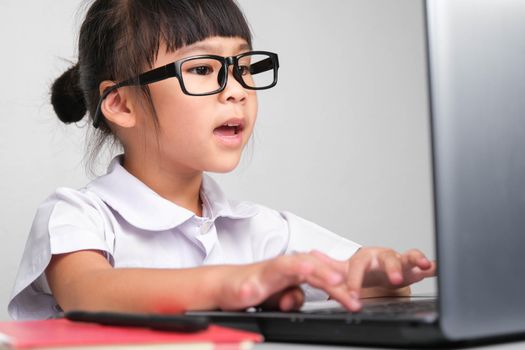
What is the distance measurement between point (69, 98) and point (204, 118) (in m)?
0.37

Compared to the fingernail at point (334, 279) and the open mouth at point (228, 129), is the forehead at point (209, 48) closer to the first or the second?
the open mouth at point (228, 129)

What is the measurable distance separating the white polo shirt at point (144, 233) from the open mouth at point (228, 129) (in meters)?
0.13

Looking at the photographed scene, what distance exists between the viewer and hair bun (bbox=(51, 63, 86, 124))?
149 cm

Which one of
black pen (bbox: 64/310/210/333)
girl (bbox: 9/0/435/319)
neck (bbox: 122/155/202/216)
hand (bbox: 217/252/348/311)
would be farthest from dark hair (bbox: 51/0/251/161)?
black pen (bbox: 64/310/210/333)

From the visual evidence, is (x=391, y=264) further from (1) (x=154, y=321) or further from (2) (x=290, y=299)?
(1) (x=154, y=321)

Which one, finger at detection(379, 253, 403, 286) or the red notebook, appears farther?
finger at detection(379, 253, 403, 286)

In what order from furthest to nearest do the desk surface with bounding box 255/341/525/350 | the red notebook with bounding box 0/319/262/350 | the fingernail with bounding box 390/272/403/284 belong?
1. the fingernail with bounding box 390/272/403/284
2. the desk surface with bounding box 255/341/525/350
3. the red notebook with bounding box 0/319/262/350

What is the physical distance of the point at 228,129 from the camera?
1290mm

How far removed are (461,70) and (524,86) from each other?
8cm

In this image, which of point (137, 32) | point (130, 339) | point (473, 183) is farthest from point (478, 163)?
point (137, 32)

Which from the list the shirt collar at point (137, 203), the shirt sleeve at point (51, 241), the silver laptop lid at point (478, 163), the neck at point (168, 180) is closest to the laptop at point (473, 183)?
the silver laptop lid at point (478, 163)

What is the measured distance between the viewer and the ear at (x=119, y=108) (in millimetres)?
1325

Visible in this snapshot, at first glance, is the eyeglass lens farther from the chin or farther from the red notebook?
the red notebook

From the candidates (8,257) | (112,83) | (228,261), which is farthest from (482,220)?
(8,257)
